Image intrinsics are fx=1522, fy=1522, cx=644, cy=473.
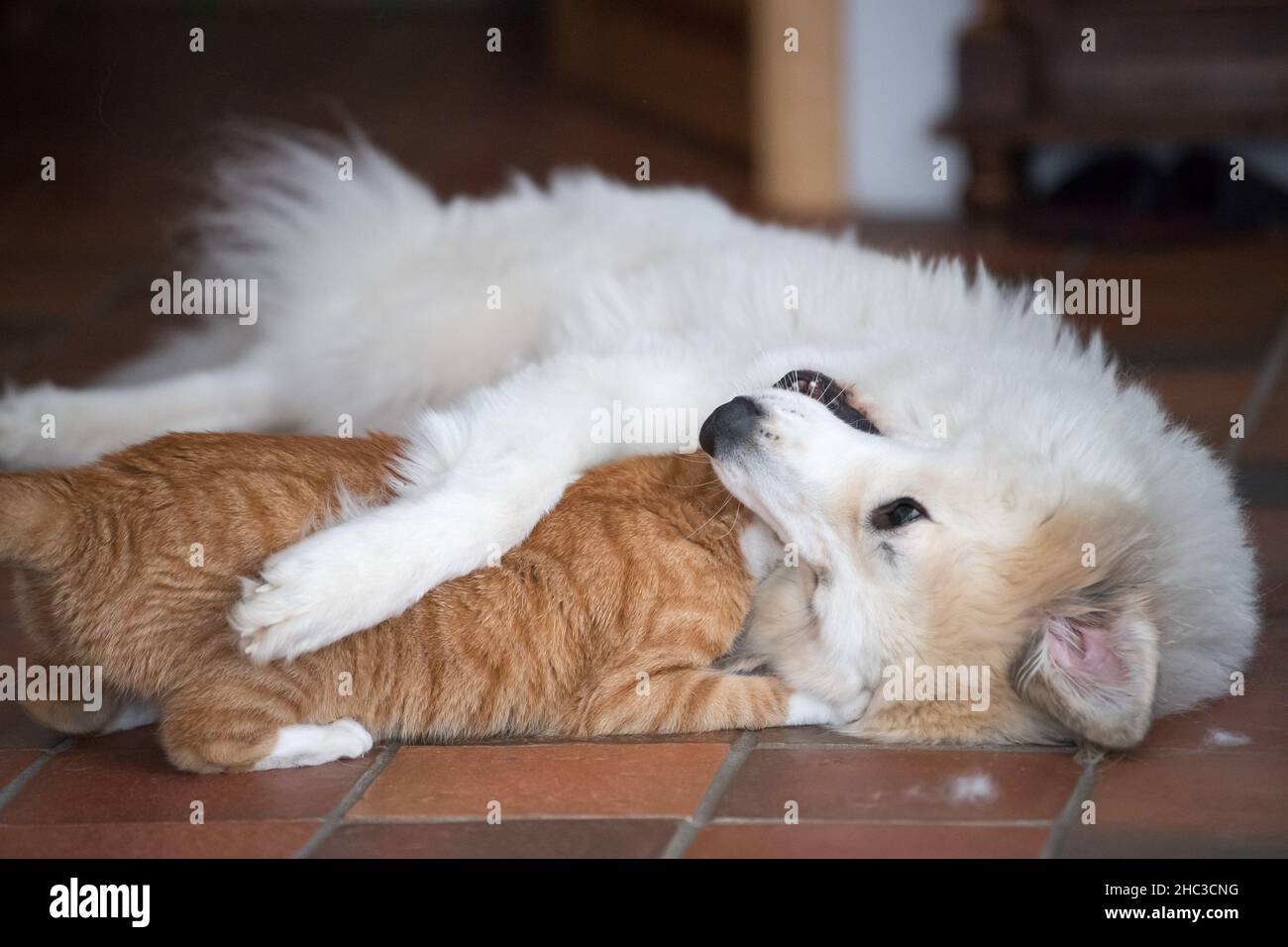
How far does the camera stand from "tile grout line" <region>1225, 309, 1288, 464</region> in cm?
365

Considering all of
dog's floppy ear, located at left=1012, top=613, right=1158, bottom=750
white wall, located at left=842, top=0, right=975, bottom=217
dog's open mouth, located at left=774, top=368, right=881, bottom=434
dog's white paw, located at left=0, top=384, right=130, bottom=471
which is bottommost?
dog's floppy ear, located at left=1012, top=613, right=1158, bottom=750

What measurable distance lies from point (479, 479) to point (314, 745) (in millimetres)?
501

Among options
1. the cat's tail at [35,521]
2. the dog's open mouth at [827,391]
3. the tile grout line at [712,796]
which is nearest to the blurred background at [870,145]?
the dog's open mouth at [827,391]

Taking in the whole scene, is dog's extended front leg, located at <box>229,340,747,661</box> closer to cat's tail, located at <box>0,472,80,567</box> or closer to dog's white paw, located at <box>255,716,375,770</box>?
dog's white paw, located at <box>255,716,375,770</box>

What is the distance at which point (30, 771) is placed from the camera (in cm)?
242

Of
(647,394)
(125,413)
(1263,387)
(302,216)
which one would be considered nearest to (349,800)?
(647,394)

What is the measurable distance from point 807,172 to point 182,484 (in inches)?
158

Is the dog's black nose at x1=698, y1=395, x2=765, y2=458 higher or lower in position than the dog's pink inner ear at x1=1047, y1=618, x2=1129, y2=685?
higher

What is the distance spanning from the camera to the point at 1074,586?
7.56ft

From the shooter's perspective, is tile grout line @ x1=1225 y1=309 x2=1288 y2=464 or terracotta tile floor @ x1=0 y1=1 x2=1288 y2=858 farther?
tile grout line @ x1=1225 y1=309 x2=1288 y2=464

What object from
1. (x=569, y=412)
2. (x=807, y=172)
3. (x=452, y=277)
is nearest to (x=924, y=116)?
(x=807, y=172)

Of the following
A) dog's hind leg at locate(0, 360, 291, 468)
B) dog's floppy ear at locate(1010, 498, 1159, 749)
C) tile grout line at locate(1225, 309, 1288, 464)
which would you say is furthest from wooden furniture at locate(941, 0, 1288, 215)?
dog's floppy ear at locate(1010, 498, 1159, 749)

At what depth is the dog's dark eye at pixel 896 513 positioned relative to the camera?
236 cm

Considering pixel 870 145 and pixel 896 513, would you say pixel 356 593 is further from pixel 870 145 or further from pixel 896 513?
pixel 870 145
